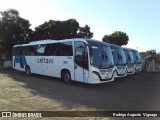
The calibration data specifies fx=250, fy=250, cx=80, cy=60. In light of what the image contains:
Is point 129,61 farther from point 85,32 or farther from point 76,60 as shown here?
point 85,32

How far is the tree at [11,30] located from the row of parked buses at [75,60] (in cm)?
1115

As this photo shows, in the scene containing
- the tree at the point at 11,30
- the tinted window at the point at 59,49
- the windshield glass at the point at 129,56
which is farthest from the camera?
the tree at the point at 11,30

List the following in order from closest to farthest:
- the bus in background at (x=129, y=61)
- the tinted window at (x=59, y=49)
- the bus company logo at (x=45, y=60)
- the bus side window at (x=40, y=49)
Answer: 1. the tinted window at (x=59, y=49)
2. the bus company logo at (x=45, y=60)
3. the bus side window at (x=40, y=49)
4. the bus in background at (x=129, y=61)

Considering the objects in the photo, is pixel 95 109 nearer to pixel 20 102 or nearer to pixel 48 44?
pixel 20 102

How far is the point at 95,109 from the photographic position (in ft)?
31.3

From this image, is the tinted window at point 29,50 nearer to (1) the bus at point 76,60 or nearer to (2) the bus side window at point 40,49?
(1) the bus at point 76,60

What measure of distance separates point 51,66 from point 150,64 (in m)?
19.7

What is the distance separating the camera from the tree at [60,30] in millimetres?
38031

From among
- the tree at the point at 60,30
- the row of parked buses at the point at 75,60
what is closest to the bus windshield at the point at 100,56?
the row of parked buses at the point at 75,60

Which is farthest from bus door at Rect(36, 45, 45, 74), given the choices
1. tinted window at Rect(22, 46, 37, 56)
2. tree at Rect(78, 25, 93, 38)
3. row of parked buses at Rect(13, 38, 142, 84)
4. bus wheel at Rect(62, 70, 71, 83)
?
tree at Rect(78, 25, 93, 38)

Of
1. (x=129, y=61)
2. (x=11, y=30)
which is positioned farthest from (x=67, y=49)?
(x=11, y=30)

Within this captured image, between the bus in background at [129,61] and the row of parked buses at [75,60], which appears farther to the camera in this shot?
the bus in background at [129,61]

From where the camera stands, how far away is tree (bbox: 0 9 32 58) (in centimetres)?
3316

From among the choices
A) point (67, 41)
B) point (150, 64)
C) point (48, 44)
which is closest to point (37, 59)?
point (48, 44)
